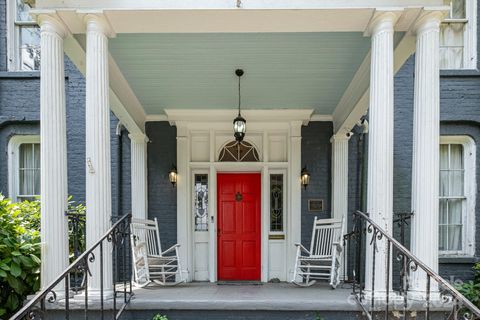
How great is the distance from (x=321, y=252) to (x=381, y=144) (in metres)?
3.15

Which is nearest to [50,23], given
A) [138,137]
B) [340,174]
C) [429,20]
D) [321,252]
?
[138,137]

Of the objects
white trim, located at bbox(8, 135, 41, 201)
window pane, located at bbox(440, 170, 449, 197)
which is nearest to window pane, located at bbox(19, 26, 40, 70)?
white trim, located at bbox(8, 135, 41, 201)

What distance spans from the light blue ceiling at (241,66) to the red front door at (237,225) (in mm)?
1384

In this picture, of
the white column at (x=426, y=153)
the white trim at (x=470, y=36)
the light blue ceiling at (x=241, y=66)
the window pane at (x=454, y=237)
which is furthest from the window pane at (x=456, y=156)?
the white column at (x=426, y=153)

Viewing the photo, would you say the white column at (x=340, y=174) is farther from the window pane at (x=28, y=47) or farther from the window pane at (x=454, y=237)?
the window pane at (x=28, y=47)

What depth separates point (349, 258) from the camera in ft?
21.5

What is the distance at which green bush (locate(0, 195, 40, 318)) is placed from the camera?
4016 millimetres

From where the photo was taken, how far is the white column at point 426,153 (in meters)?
3.58

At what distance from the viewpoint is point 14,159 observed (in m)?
6.98

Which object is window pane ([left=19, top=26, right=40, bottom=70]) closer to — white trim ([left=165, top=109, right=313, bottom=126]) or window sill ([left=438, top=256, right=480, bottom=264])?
white trim ([left=165, top=109, right=313, bottom=126])

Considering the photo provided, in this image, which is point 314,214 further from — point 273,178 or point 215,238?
point 215,238

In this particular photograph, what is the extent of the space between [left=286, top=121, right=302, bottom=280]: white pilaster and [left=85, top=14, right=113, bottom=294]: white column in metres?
3.56

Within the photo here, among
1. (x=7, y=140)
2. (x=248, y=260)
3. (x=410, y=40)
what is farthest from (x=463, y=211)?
(x=7, y=140)

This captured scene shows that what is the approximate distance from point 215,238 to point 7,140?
3890 millimetres
